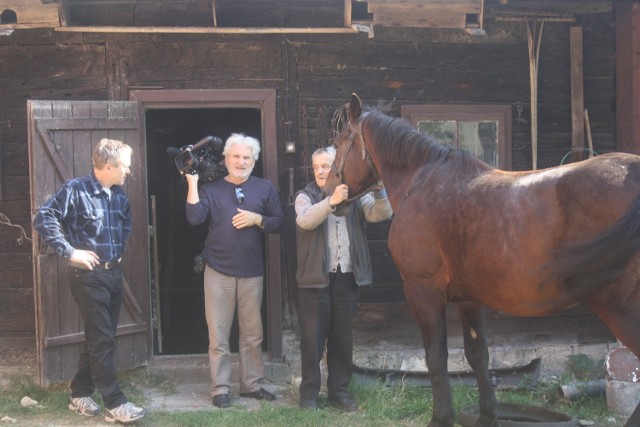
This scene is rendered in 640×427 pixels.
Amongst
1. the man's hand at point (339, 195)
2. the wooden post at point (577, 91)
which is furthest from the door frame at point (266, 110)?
the wooden post at point (577, 91)

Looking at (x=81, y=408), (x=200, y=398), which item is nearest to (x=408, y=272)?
(x=200, y=398)

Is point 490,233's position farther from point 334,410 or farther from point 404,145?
point 334,410

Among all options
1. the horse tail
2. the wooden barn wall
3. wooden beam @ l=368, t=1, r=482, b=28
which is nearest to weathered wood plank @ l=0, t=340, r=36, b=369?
the wooden barn wall

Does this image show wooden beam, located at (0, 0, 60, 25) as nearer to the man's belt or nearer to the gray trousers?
the man's belt

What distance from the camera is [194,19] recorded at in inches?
240

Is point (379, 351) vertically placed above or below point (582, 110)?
below

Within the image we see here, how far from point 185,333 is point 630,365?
17.0 feet

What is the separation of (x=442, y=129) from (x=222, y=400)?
2.98m

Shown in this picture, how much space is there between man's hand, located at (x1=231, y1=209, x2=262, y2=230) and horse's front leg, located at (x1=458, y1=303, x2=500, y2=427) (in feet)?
5.36

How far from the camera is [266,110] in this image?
601 cm

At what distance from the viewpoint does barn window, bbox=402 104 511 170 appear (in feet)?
20.4

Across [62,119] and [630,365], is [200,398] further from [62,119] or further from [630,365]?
[630,365]

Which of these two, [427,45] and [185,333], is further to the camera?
[185,333]

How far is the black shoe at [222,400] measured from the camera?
5.11 m
